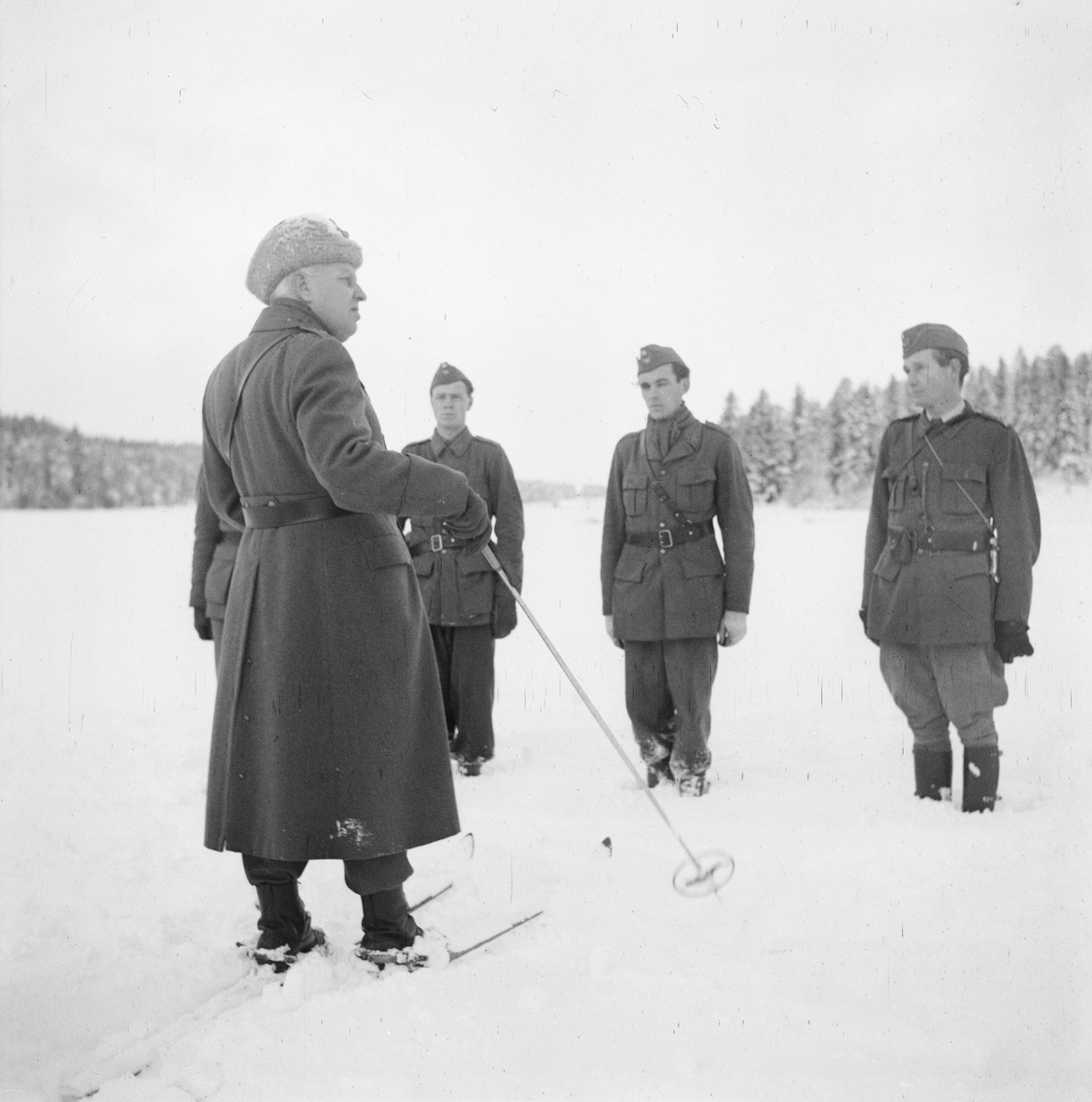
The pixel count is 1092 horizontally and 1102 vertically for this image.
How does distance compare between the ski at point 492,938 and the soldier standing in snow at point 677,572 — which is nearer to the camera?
the ski at point 492,938

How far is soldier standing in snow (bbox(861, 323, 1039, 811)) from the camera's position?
3904 millimetres

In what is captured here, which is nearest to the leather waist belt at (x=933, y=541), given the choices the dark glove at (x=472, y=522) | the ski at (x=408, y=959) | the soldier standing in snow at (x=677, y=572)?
the soldier standing in snow at (x=677, y=572)

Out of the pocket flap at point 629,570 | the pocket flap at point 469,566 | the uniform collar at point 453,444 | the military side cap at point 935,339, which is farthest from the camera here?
the uniform collar at point 453,444

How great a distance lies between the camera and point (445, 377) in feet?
17.0

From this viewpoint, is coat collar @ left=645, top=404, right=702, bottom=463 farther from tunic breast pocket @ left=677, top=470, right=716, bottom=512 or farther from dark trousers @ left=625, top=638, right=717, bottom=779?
dark trousers @ left=625, top=638, right=717, bottom=779

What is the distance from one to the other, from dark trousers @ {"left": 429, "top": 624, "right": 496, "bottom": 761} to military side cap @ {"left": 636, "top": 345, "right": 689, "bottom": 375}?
4.88 feet

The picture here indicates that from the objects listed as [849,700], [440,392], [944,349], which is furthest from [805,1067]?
[849,700]

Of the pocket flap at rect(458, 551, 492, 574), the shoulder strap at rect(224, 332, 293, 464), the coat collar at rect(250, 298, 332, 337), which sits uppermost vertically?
the coat collar at rect(250, 298, 332, 337)

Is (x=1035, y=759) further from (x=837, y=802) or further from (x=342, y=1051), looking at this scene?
(x=342, y=1051)

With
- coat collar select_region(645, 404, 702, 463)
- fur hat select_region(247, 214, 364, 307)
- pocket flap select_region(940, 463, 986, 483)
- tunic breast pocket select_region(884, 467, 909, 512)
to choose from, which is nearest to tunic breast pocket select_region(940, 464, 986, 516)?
pocket flap select_region(940, 463, 986, 483)

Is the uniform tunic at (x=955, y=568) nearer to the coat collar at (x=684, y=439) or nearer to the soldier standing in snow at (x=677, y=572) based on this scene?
the soldier standing in snow at (x=677, y=572)

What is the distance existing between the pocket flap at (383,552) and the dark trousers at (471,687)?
2.31m

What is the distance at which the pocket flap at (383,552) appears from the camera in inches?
104

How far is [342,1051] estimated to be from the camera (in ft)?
7.14
